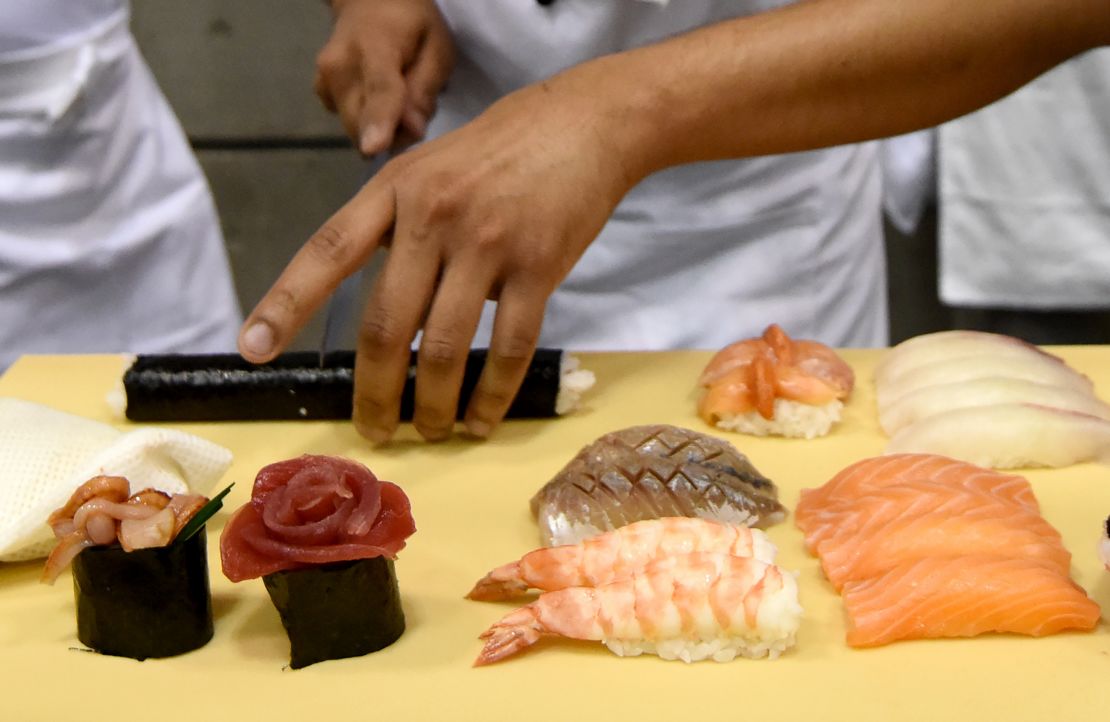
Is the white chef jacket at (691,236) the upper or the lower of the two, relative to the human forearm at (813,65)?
lower

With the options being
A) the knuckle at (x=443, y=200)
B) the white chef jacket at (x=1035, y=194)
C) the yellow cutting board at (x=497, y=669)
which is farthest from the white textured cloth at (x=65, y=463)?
the white chef jacket at (x=1035, y=194)

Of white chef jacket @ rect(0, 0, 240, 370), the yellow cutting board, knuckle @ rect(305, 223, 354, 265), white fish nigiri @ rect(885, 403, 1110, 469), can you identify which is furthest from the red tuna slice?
white chef jacket @ rect(0, 0, 240, 370)

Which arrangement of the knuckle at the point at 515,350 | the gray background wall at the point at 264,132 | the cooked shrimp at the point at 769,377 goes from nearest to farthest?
1. the knuckle at the point at 515,350
2. the cooked shrimp at the point at 769,377
3. the gray background wall at the point at 264,132

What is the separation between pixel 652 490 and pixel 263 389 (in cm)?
64

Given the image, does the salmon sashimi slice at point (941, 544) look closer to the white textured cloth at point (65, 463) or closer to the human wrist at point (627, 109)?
the human wrist at point (627, 109)

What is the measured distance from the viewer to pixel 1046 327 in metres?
2.92

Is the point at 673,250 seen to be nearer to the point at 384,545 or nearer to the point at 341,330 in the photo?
the point at 341,330

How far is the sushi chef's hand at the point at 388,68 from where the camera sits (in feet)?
6.46

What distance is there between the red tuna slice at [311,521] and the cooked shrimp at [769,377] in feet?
1.99

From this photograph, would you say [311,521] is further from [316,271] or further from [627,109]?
[627,109]

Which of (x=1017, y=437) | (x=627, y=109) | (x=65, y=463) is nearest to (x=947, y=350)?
(x=1017, y=437)

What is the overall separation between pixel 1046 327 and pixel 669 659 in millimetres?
2018

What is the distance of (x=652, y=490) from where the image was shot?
148 centimetres

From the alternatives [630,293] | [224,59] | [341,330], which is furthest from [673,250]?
[224,59]
